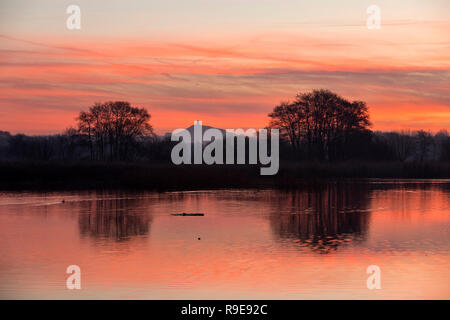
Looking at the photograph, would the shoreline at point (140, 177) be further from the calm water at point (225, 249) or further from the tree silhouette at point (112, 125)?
the tree silhouette at point (112, 125)

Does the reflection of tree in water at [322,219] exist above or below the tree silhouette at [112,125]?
below

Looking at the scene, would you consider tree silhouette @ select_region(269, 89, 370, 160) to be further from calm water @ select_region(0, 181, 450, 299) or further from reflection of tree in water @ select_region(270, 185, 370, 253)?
calm water @ select_region(0, 181, 450, 299)

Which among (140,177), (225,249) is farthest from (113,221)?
(140,177)

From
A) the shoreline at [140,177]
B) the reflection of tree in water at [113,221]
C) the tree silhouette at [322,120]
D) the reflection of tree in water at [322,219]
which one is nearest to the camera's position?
the reflection of tree in water at [322,219]

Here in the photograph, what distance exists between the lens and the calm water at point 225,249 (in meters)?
12.3

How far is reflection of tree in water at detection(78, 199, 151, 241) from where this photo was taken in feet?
65.2

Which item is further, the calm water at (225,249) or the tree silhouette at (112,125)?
the tree silhouette at (112,125)

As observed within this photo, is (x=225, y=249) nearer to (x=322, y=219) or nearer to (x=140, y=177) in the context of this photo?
(x=322, y=219)

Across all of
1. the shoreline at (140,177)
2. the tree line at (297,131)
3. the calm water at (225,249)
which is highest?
the tree line at (297,131)

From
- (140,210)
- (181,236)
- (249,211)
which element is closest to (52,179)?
(140,210)

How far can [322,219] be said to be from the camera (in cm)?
2392

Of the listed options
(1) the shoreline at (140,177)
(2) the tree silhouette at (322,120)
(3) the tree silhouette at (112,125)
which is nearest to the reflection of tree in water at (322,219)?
(1) the shoreline at (140,177)

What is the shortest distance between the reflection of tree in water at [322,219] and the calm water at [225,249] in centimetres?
4
